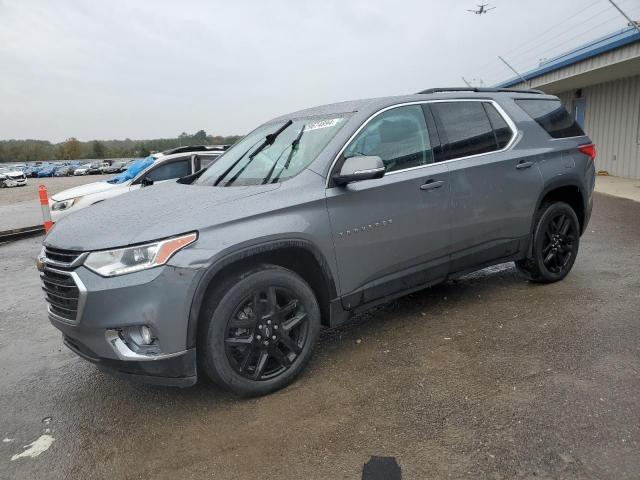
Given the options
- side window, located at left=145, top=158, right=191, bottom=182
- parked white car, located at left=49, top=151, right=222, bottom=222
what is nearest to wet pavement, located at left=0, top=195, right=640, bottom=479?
parked white car, located at left=49, top=151, right=222, bottom=222

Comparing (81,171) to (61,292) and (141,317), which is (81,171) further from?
(141,317)

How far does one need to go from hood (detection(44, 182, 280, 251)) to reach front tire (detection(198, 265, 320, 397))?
426 mm

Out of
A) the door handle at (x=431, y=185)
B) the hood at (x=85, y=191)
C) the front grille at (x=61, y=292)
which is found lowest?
the front grille at (x=61, y=292)

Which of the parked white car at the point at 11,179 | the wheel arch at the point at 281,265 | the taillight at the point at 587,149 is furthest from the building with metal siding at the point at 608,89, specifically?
the parked white car at the point at 11,179

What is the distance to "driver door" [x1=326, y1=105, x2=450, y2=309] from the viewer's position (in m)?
3.41

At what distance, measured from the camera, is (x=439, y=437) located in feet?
8.64

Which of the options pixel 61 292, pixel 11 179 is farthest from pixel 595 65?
pixel 11 179

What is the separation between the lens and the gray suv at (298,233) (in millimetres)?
2775

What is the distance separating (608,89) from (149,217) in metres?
17.9

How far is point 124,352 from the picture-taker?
2.77 metres

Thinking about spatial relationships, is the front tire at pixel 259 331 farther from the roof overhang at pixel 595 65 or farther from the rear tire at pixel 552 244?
the roof overhang at pixel 595 65

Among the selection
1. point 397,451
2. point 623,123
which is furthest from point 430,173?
point 623,123

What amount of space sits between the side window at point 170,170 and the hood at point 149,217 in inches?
226

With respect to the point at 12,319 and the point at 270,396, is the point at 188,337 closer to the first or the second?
the point at 270,396
